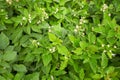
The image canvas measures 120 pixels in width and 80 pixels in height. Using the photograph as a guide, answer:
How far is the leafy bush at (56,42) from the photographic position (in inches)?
64.1

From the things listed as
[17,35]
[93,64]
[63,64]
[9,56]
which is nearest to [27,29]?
[17,35]

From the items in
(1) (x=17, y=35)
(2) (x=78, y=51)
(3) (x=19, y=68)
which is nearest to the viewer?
(2) (x=78, y=51)

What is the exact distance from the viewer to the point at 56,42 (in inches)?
64.2

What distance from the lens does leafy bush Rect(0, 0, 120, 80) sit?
163 centimetres

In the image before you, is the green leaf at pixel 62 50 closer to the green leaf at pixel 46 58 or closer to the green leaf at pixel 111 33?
the green leaf at pixel 46 58

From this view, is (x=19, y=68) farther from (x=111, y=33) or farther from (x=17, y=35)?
(x=111, y=33)

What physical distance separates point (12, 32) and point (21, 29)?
82 millimetres

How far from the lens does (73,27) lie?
1.89 metres

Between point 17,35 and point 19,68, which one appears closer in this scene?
point 19,68

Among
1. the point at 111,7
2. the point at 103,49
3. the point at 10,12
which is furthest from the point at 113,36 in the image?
the point at 10,12

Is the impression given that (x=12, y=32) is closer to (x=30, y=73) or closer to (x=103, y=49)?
(x=30, y=73)

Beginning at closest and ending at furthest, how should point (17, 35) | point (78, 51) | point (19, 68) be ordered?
point (78, 51)
point (19, 68)
point (17, 35)

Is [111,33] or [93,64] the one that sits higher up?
[111,33]

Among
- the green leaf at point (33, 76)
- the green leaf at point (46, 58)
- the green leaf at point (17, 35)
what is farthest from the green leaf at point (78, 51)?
the green leaf at point (17, 35)
